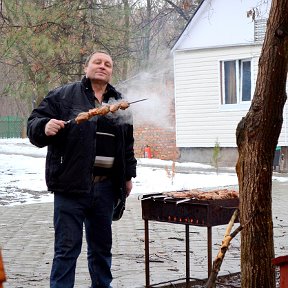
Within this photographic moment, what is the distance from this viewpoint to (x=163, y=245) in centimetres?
930

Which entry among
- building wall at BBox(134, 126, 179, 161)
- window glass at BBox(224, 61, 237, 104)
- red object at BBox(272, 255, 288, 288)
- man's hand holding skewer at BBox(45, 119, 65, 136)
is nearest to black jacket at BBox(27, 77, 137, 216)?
man's hand holding skewer at BBox(45, 119, 65, 136)

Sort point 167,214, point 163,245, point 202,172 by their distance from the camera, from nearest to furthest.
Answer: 1. point 167,214
2. point 163,245
3. point 202,172

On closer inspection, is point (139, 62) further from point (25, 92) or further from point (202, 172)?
point (202, 172)

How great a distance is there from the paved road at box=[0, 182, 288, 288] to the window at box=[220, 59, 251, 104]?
39.2 feet

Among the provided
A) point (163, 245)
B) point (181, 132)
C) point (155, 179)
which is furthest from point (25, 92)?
point (163, 245)

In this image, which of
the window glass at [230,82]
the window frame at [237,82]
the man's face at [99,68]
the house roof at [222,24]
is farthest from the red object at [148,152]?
the man's face at [99,68]

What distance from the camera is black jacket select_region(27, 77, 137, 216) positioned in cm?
567

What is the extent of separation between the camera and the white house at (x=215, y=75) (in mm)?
24172

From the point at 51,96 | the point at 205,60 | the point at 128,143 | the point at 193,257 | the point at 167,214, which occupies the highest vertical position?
the point at 205,60

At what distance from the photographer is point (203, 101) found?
83.0ft

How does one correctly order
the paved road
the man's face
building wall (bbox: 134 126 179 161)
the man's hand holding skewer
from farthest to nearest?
1. building wall (bbox: 134 126 179 161)
2. the paved road
3. the man's face
4. the man's hand holding skewer

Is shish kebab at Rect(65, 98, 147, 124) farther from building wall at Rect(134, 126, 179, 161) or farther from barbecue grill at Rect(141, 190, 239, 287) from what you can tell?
building wall at Rect(134, 126, 179, 161)

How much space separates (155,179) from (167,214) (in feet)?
40.8

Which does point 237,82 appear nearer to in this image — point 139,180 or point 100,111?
point 139,180
